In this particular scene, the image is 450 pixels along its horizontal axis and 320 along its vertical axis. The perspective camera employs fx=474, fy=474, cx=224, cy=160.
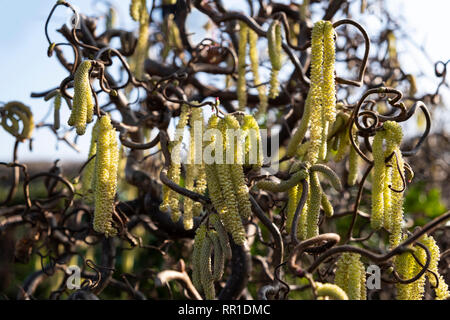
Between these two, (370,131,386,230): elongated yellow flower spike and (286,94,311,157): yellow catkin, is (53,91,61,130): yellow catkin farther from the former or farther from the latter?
(370,131,386,230): elongated yellow flower spike

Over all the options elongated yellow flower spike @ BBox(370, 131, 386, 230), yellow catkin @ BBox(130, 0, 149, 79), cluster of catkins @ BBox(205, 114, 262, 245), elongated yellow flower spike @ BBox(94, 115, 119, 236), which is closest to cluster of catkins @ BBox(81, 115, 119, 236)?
elongated yellow flower spike @ BBox(94, 115, 119, 236)

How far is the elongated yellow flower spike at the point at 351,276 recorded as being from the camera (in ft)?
4.50

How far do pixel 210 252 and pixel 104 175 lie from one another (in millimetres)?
414

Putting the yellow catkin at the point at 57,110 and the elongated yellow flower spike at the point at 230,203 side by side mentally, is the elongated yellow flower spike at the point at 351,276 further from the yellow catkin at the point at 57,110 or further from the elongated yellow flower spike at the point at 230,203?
the yellow catkin at the point at 57,110

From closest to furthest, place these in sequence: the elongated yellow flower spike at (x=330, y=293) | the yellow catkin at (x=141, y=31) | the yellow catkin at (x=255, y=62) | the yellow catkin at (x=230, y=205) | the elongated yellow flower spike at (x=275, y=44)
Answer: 1. the elongated yellow flower spike at (x=330, y=293)
2. the yellow catkin at (x=230, y=205)
3. the elongated yellow flower spike at (x=275, y=44)
4. the yellow catkin at (x=255, y=62)
5. the yellow catkin at (x=141, y=31)

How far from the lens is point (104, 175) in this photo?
1.49m

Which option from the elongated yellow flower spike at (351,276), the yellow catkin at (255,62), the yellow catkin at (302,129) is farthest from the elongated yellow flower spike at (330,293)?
the yellow catkin at (255,62)

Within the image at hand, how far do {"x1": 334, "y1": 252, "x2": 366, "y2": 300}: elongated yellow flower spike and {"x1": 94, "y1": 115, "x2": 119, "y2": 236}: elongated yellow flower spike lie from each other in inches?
29.1

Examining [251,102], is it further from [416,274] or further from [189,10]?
[416,274]

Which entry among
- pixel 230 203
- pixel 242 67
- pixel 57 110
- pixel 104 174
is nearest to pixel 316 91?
pixel 230 203

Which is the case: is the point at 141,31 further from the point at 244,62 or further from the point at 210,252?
the point at 210,252

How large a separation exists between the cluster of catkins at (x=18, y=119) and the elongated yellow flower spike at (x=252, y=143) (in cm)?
151

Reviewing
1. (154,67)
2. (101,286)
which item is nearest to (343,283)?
(101,286)
